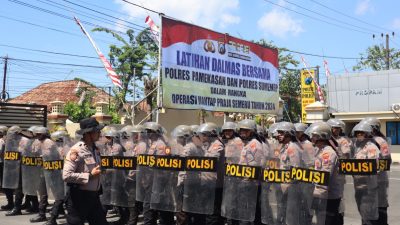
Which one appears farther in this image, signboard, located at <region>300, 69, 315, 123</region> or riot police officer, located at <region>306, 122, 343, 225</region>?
signboard, located at <region>300, 69, 315, 123</region>

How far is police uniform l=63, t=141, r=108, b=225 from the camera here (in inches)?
216

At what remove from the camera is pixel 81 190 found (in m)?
5.54

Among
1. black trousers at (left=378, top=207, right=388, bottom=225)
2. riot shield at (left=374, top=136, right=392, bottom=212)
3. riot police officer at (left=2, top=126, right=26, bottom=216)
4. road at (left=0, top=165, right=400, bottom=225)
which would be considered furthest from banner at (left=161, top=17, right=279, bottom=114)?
black trousers at (left=378, top=207, right=388, bottom=225)

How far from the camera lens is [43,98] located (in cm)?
3903

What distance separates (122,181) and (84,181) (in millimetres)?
2910

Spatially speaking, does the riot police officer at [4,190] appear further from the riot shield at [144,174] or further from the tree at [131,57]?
the tree at [131,57]

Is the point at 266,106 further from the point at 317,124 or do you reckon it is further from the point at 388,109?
the point at 388,109

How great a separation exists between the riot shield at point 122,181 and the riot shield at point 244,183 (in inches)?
78.5

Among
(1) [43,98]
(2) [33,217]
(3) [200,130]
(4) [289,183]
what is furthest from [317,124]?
(1) [43,98]

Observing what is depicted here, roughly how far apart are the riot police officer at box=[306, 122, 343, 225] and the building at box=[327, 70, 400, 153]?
69.6 feet

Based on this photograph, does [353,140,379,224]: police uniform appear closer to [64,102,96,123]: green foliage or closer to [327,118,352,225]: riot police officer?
[327,118,352,225]: riot police officer

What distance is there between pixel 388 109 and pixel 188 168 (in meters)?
21.6

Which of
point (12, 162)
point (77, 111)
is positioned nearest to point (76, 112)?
point (77, 111)

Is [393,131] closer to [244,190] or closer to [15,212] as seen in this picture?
[15,212]
